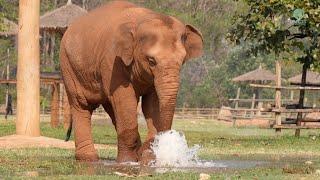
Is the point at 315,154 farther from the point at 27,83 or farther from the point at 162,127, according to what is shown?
the point at 27,83

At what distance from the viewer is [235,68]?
6738 centimetres

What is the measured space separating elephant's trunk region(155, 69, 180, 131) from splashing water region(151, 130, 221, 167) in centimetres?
39

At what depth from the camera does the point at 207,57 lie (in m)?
70.2

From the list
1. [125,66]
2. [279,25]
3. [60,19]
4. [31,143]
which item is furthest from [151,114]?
[60,19]

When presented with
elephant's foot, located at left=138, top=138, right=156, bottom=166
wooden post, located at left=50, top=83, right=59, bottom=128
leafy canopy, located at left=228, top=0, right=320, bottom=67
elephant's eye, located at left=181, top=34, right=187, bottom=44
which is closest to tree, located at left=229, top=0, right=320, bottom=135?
leafy canopy, located at left=228, top=0, right=320, bottom=67

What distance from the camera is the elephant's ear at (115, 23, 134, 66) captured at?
11.7 metres

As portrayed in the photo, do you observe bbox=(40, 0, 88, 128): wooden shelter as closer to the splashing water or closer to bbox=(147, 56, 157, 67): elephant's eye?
the splashing water

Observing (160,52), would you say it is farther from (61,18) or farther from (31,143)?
(61,18)

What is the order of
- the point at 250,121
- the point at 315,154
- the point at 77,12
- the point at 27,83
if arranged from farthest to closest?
1. the point at 250,121
2. the point at 77,12
3. the point at 27,83
4. the point at 315,154

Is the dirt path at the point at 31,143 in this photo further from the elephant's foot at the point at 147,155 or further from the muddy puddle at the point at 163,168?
the elephant's foot at the point at 147,155

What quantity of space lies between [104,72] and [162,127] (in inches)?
51.2

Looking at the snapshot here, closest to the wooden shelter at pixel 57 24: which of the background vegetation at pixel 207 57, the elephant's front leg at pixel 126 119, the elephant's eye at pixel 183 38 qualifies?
the elephant's front leg at pixel 126 119

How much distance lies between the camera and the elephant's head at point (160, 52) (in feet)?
36.3

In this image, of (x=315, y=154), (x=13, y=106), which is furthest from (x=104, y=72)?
(x=13, y=106)
